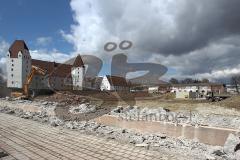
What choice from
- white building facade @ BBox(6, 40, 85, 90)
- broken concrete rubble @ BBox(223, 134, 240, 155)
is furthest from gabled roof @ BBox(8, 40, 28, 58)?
broken concrete rubble @ BBox(223, 134, 240, 155)

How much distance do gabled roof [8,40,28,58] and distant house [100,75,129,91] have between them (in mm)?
23923

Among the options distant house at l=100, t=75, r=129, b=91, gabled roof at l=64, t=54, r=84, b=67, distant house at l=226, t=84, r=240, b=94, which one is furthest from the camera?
distant house at l=100, t=75, r=129, b=91

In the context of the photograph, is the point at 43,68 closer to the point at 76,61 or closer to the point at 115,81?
the point at 76,61

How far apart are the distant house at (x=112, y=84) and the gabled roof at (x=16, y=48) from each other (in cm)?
2392

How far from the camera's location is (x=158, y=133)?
1048 centimetres

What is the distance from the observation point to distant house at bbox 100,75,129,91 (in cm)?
7494

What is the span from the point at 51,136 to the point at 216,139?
5.34 meters

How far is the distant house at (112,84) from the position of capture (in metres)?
74.9

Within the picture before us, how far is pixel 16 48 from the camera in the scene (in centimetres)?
6184

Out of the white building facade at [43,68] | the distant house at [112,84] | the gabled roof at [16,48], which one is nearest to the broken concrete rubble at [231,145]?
the white building facade at [43,68]

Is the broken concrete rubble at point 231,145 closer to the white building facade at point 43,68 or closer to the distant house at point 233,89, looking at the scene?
the white building facade at point 43,68

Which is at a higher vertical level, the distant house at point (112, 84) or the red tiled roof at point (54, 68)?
the red tiled roof at point (54, 68)

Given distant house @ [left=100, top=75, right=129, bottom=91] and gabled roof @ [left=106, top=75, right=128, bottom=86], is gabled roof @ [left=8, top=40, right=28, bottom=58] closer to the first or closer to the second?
distant house @ [left=100, top=75, right=129, bottom=91]

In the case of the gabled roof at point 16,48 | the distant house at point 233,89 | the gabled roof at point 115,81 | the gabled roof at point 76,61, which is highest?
the gabled roof at point 16,48
